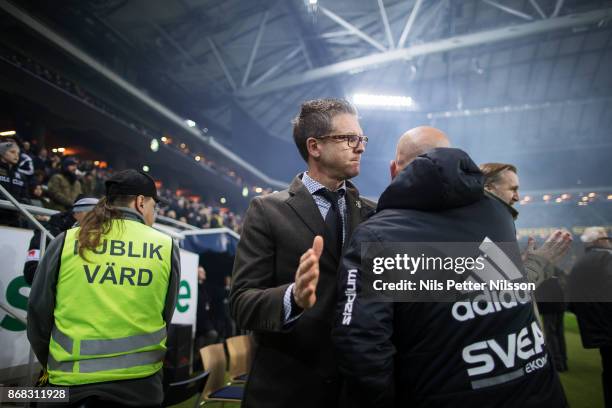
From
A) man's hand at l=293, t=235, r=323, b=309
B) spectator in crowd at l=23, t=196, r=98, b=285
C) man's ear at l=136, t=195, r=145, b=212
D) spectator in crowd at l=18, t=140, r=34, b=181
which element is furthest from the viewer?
spectator in crowd at l=18, t=140, r=34, b=181

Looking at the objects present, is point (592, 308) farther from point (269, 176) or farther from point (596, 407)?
point (269, 176)

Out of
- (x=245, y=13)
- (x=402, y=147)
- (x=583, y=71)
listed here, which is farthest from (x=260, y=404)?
(x=583, y=71)

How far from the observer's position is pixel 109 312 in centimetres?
167

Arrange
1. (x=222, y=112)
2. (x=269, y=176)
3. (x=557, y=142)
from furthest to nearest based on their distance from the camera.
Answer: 1. (x=269, y=176)
2. (x=557, y=142)
3. (x=222, y=112)

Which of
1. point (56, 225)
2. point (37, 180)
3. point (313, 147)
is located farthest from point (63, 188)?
point (313, 147)

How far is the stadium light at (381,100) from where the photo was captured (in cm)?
1950

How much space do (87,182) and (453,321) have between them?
335 inches

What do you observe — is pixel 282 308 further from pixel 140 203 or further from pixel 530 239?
pixel 530 239

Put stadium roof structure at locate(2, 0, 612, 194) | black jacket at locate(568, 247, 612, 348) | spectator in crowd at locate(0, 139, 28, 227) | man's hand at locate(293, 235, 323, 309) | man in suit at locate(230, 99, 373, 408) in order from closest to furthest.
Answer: man's hand at locate(293, 235, 323, 309) < man in suit at locate(230, 99, 373, 408) < black jacket at locate(568, 247, 612, 348) < spectator in crowd at locate(0, 139, 28, 227) < stadium roof structure at locate(2, 0, 612, 194)

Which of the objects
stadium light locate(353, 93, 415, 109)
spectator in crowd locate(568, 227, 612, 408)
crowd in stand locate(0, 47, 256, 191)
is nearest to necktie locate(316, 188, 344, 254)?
spectator in crowd locate(568, 227, 612, 408)

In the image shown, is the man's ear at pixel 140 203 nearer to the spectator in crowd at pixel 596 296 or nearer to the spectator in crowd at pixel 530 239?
the spectator in crowd at pixel 530 239

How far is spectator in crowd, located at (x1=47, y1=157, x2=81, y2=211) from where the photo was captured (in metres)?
5.82

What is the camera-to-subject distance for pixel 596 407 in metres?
3.99

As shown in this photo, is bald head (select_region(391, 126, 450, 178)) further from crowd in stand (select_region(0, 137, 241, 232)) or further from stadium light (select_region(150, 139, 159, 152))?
stadium light (select_region(150, 139, 159, 152))
